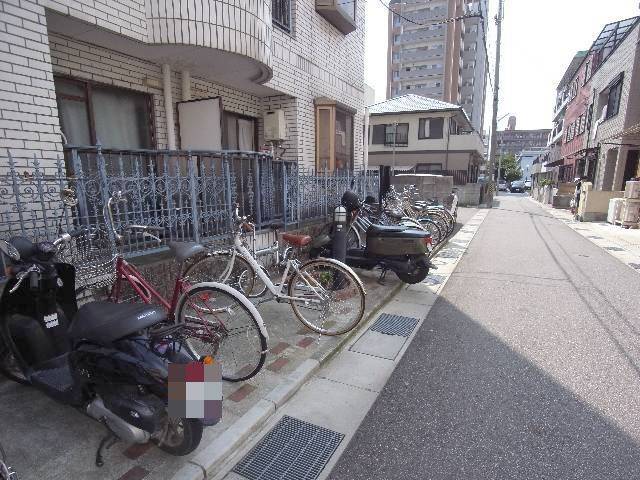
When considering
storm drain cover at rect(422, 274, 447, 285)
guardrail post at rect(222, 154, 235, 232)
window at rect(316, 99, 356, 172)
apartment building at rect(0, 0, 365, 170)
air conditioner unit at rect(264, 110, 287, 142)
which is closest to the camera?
apartment building at rect(0, 0, 365, 170)

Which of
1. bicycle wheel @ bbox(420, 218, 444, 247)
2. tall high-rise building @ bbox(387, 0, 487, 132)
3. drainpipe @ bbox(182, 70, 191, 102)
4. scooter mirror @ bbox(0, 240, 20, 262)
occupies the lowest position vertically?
bicycle wheel @ bbox(420, 218, 444, 247)

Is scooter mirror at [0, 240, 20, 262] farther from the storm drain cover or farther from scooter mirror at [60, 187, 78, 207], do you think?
the storm drain cover

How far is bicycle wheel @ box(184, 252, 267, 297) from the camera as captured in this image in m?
3.99

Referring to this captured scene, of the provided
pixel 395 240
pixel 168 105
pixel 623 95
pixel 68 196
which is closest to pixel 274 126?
pixel 168 105

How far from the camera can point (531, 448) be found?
2.41 meters

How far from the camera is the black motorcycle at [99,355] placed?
78.8 inches

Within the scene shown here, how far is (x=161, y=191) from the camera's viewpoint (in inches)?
159

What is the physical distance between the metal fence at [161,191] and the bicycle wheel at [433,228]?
3078mm

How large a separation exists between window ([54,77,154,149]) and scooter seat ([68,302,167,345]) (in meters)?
3.61

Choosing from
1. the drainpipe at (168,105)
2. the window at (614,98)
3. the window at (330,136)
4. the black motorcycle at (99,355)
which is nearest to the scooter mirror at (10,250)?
the black motorcycle at (99,355)

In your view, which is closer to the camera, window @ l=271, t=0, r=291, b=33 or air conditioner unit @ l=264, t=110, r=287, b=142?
window @ l=271, t=0, r=291, b=33

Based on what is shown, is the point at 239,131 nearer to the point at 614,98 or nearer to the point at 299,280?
the point at 299,280

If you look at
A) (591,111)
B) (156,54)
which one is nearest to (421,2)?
(591,111)

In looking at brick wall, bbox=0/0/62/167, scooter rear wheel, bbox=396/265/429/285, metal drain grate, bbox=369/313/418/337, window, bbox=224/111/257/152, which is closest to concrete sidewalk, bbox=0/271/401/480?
metal drain grate, bbox=369/313/418/337
